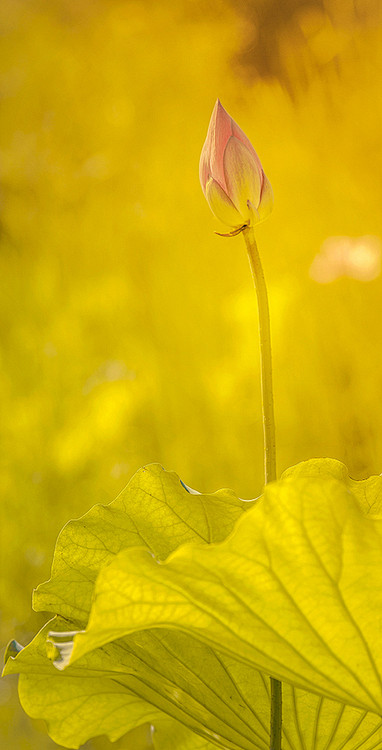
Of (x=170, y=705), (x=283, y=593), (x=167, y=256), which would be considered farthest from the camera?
(x=167, y=256)

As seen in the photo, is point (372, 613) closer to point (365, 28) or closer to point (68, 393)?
point (68, 393)

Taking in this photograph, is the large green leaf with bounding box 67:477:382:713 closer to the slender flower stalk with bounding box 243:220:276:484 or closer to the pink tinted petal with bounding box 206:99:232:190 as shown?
the slender flower stalk with bounding box 243:220:276:484

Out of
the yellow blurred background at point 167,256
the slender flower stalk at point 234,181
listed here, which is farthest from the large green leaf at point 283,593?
the yellow blurred background at point 167,256

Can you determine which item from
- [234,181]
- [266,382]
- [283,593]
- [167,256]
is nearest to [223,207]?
[234,181]

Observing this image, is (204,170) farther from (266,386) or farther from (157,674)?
(157,674)

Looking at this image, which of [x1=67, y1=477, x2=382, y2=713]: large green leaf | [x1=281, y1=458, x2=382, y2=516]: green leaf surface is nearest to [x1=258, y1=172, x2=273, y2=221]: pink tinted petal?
[x1=281, y1=458, x2=382, y2=516]: green leaf surface

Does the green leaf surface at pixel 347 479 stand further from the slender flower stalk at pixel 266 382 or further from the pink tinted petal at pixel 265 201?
the pink tinted petal at pixel 265 201
